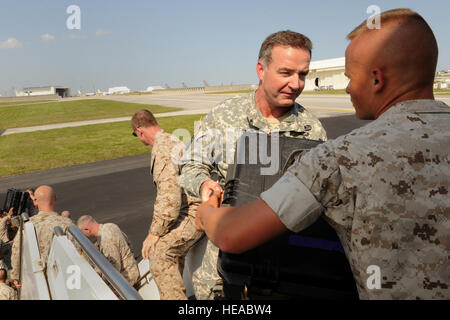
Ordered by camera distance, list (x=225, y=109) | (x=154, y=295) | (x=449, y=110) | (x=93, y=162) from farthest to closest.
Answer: (x=93, y=162), (x=154, y=295), (x=225, y=109), (x=449, y=110)

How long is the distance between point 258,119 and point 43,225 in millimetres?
2295

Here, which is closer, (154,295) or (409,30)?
(409,30)

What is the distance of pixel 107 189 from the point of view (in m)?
8.28

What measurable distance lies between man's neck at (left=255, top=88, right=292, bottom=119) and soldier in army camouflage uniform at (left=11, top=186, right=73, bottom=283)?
6.26ft

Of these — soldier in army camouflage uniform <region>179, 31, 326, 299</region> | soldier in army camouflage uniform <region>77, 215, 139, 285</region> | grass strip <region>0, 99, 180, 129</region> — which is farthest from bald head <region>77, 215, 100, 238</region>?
grass strip <region>0, 99, 180, 129</region>

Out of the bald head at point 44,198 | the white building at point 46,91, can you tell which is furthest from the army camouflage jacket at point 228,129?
the white building at point 46,91

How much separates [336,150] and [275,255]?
18.8 inches

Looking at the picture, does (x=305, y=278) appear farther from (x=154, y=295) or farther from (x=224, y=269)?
(x=154, y=295)

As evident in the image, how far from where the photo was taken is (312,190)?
39.1 inches

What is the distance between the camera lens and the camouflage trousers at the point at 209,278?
2291mm

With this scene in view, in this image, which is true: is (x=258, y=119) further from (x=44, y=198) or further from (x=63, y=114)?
(x=63, y=114)

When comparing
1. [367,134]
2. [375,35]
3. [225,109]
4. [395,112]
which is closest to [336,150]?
[367,134]

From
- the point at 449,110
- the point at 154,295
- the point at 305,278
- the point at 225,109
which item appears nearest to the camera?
the point at 449,110

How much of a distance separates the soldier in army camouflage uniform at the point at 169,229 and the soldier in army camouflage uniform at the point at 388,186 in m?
1.95
